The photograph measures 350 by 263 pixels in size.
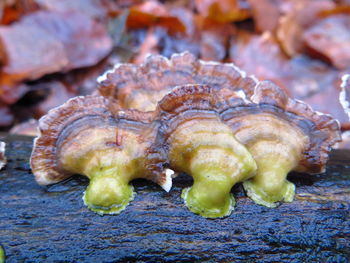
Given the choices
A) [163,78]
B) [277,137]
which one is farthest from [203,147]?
[163,78]

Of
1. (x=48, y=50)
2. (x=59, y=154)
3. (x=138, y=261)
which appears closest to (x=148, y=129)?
(x=59, y=154)

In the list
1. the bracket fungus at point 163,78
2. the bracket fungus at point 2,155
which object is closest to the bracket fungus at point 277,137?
the bracket fungus at point 163,78

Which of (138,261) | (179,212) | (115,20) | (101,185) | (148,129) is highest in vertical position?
(115,20)

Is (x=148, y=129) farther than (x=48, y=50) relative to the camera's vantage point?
No

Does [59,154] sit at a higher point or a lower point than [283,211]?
higher

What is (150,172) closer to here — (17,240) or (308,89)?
(17,240)
